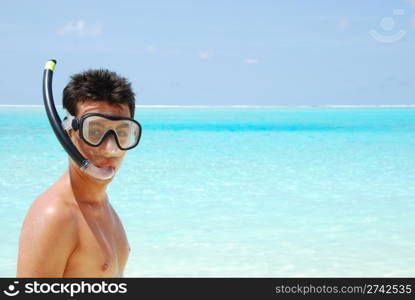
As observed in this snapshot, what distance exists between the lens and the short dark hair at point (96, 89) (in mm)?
1280

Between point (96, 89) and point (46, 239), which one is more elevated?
point (96, 89)

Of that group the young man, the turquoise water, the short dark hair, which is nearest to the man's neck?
the young man

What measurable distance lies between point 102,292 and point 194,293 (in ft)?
1.00

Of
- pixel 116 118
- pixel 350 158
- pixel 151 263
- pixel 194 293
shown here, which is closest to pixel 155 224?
pixel 151 263

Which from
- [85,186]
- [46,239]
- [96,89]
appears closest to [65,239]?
[46,239]

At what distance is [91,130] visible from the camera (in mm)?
1261

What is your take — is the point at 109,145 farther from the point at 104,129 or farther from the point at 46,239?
the point at 46,239

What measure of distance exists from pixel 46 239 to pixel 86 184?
0.68ft

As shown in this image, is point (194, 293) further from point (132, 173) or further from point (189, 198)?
point (132, 173)

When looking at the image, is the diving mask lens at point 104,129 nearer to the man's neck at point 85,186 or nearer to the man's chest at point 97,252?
the man's neck at point 85,186

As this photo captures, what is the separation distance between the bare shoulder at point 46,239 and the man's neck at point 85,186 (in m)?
0.08

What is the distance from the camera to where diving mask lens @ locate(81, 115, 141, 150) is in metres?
1.26

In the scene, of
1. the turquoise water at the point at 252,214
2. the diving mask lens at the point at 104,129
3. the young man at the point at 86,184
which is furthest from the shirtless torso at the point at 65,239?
the turquoise water at the point at 252,214

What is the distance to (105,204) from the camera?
1.47m
